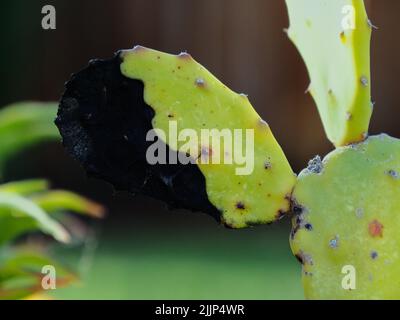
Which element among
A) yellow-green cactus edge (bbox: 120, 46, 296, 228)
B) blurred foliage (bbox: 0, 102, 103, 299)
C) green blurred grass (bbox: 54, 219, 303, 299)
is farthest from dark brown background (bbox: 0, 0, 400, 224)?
yellow-green cactus edge (bbox: 120, 46, 296, 228)

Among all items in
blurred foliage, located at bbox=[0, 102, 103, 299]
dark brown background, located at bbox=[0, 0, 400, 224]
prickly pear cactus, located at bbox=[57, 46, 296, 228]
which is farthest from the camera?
dark brown background, located at bbox=[0, 0, 400, 224]

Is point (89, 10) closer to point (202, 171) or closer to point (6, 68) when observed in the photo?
point (6, 68)

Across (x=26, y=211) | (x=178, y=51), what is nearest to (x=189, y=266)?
(x=178, y=51)

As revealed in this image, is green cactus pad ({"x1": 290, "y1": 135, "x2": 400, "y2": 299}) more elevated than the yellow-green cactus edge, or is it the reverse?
the yellow-green cactus edge

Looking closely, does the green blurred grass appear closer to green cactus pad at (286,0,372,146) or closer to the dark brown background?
the dark brown background

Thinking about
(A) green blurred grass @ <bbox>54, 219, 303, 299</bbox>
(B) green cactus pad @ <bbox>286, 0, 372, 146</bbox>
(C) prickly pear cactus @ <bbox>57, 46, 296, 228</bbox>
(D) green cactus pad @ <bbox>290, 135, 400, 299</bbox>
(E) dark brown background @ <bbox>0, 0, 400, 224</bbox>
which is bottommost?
(D) green cactus pad @ <bbox>290, 135, 400, 299</bbox>

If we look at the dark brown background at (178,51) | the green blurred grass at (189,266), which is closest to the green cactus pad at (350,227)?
the green blurred grass at (189,266)
